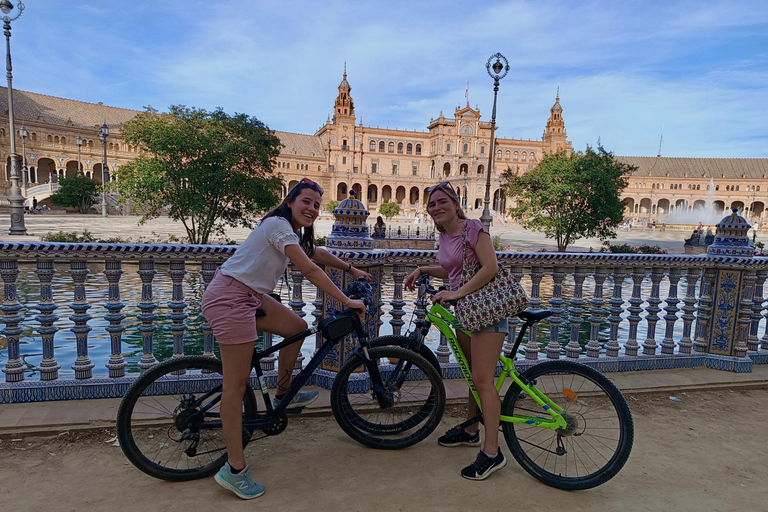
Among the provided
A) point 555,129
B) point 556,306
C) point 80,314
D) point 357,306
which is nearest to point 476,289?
point 357,306

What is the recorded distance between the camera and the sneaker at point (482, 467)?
2850mm

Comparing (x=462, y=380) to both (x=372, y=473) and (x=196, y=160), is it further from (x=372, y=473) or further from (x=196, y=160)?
(x=196, y=160)

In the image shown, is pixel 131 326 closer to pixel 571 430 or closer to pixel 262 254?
pixel 262 254

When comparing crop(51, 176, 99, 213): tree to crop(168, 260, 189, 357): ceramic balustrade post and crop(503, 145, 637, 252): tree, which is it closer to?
crop(503, 145, 637, 252): tree

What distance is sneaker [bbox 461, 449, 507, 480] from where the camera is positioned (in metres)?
2.85

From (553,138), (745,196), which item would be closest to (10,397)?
(553,138)

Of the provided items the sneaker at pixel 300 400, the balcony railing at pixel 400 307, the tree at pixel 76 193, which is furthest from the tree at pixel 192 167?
the tree at pixel 76 193

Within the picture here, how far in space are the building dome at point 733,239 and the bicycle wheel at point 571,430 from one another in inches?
109

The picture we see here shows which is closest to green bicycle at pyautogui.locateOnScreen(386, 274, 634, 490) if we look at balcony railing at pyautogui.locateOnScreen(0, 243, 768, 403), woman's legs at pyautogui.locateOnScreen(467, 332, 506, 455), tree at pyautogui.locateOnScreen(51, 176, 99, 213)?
woman's legs at pyautogui.locateOnScreen(467, 332, 506, 455)

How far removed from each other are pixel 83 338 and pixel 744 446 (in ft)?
16.3

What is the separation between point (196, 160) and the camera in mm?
17469

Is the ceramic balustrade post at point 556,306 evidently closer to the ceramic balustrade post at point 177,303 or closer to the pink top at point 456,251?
the pink top at point 456,251

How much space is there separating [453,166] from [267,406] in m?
89.0

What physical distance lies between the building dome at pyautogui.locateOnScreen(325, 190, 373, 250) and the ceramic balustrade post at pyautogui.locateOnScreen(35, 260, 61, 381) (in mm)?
2025
